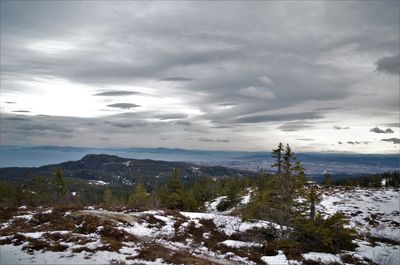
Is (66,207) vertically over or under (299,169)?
under

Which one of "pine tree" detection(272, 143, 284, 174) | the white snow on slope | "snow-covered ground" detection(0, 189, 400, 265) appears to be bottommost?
the white snow on slope

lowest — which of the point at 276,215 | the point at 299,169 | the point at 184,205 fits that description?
the point at 184,205

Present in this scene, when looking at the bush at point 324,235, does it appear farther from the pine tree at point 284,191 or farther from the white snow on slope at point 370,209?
the white snow on slope at point 370,209

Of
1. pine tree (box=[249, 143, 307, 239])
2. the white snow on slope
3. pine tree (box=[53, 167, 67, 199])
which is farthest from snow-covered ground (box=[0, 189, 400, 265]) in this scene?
pine tree (box=[53, 167, 67, 199])

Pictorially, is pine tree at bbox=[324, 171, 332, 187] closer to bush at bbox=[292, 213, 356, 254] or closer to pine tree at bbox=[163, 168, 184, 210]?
pine tree at bbox=[163, 168, 184, 210]

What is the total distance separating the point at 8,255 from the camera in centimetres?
1700

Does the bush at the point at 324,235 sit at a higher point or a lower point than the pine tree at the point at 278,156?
lower

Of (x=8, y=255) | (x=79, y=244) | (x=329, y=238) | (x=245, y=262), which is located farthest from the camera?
(x=329, y=238)

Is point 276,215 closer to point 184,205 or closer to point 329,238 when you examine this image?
point 329,238

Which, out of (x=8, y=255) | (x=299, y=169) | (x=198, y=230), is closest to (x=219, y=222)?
(x=198, y=230)

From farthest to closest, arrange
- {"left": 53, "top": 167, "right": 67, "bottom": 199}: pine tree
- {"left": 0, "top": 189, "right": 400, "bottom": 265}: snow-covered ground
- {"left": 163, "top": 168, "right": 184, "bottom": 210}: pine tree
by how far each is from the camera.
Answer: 1. {"left": 53, "top": 167, "right": 67, "bottom": 199}: pine tree
2. {"left": 163, "top": 168, "right": 184, "bottom": 210}: pine tree
3. {"left": 0, "top": 189, "right": 400, "bottom": 265}: snow-covered ground

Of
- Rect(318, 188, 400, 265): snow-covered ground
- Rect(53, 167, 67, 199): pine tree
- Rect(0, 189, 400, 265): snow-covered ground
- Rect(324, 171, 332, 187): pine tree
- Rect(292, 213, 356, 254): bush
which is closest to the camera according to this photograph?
Rect(0, 189, 400, 265): snow-covered ground

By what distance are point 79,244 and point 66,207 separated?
584 inches

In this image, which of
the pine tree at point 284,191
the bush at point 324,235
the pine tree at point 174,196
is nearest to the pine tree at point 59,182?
the pine tree at point 174,196
